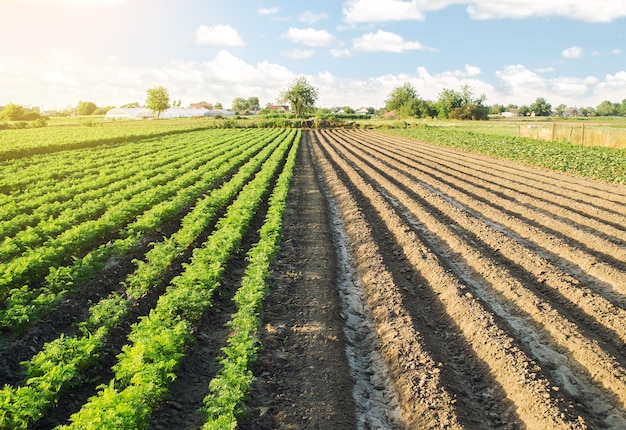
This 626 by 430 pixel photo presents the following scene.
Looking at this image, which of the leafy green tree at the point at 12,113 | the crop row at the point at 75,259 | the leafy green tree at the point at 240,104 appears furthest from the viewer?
the leafy green tree at the point at 240,104

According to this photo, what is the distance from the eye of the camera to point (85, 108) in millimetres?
156625

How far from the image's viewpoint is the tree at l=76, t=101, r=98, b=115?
157 meters

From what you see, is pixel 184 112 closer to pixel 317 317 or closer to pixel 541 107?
pixel 541 107

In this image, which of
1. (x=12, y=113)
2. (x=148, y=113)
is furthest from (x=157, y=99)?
(x=12, y=113)

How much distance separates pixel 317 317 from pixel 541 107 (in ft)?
448

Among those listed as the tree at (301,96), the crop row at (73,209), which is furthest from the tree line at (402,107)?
the crop row at (73,209)

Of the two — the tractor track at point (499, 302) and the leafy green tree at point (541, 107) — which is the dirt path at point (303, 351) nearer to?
the tractor track at point (499, 302)

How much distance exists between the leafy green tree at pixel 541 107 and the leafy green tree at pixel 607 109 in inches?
765

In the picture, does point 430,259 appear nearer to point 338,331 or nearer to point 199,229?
point 338,331

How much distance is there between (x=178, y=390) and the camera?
218 inches

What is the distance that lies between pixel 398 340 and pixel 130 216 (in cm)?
877

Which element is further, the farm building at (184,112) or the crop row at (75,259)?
the farm building at (184,112)

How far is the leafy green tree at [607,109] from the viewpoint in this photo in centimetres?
13138

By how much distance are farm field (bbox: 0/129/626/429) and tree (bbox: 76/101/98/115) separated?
16098 cm
